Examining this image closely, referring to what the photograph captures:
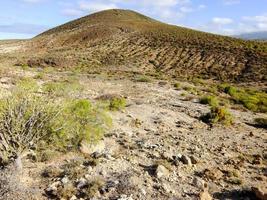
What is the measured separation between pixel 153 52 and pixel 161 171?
54.5m

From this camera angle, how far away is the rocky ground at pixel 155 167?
10.7 metres

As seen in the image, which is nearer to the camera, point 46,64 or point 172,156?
point 172,156

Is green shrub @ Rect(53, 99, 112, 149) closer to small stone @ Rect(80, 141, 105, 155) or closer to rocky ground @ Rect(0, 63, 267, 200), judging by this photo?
small stone @ Rect(80, 141, 105, 155)

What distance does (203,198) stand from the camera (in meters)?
10.5

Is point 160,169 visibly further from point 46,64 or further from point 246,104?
point 46,64

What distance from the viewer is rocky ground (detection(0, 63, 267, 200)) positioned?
10.7 meters

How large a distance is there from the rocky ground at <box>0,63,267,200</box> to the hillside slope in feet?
108

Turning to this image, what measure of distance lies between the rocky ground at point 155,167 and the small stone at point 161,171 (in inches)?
0.7

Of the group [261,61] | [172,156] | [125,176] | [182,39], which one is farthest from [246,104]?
[182,39]

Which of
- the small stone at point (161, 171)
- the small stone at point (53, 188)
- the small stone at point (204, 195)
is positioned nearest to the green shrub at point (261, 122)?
the small stone at point (161, 171)

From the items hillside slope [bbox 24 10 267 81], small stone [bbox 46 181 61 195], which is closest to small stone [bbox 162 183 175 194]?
small stone [bbox 46 181 61 195]

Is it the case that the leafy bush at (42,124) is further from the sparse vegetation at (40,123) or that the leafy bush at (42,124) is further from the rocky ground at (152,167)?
the rocky ground at (152,167)

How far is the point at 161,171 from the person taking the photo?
11.8m

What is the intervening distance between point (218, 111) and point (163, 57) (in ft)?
140
